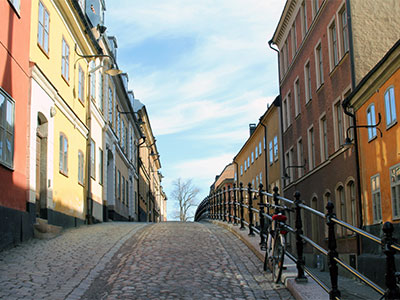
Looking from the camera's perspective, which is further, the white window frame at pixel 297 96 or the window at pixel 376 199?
the white window frame at pixel 297 96

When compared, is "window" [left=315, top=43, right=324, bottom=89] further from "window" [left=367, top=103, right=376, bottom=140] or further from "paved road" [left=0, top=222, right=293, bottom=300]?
"paved road" [left=0, top=222, right=293, bottom=300]

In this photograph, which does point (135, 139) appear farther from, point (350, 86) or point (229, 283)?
point (229, 283)

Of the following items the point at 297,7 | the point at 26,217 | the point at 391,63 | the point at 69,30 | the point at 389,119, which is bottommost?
the point at 26,217

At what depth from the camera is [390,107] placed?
18000 millimetres

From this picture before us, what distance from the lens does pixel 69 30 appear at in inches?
773

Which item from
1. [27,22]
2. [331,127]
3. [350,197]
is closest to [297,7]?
[331,127]

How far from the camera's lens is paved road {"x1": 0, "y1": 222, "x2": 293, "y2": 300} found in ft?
25.6

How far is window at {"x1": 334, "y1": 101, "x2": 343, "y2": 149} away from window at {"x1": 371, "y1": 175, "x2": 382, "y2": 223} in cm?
432

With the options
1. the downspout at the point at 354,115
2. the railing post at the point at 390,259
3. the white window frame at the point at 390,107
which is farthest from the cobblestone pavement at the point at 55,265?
the downspout at the point at 354,115

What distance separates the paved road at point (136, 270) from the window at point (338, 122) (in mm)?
11703

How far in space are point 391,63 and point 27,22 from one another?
1028cm

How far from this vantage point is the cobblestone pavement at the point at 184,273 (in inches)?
306

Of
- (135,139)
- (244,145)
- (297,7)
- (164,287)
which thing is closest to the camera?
(164,287)

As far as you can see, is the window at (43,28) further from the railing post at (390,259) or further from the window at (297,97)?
the window at (297,97)
